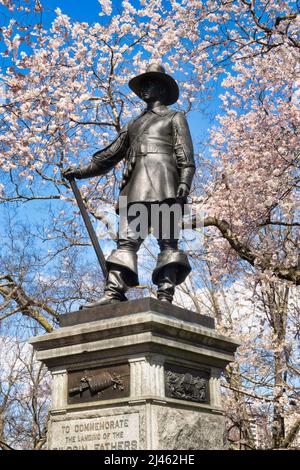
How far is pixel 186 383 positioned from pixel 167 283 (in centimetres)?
112

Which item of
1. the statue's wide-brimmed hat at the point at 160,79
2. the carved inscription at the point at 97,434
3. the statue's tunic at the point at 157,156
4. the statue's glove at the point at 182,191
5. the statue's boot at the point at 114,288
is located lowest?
the carved inscription at the point at 97,434

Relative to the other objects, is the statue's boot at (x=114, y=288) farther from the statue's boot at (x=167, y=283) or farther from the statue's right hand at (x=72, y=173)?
the statue's right hand at (x=72, y=173)

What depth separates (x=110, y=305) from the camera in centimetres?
621

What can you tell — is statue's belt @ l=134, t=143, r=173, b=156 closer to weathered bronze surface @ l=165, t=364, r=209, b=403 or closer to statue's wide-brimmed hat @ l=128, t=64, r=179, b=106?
statue's wide-brimmed hat @ l=128, t=64, r=179, b=106

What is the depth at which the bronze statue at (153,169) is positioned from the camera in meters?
6.62

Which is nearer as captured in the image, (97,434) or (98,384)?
(97,434)

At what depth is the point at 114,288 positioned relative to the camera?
256 inches

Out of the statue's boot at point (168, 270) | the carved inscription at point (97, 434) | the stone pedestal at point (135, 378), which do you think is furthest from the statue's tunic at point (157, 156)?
the carved inscription at point (97, 434)

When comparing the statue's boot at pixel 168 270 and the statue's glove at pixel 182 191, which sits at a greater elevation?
the statue's glove at pixel 182 191

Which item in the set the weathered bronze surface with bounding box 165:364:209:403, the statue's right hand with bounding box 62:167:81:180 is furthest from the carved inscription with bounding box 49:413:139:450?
the statue's right hand with bounding box 62:167:81:180

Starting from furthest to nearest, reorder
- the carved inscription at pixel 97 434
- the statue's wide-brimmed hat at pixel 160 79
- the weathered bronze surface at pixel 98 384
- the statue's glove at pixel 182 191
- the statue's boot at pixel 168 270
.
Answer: the statue's wide-brimmed hat at pixel 160 79, the statue's glove at pixel 182 191, the statue's boot at pixel 168 270, the weathered bronze surface at pixel 98 384, the carved inscription at pixel 97 434

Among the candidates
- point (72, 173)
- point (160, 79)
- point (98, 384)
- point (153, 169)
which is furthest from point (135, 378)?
point (160, 79)

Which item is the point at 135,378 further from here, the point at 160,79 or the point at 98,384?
the point at 160,79
